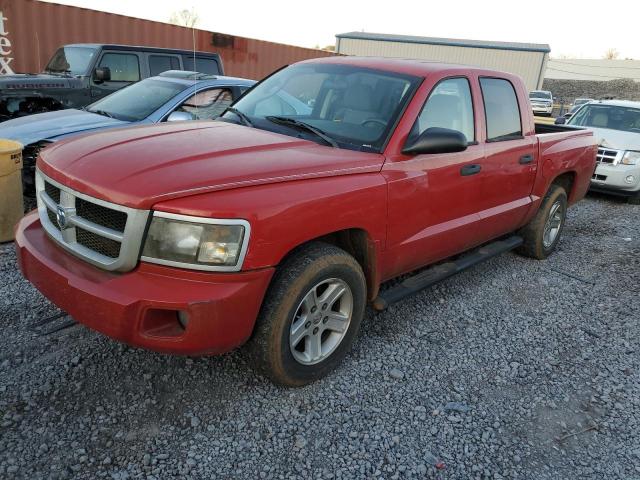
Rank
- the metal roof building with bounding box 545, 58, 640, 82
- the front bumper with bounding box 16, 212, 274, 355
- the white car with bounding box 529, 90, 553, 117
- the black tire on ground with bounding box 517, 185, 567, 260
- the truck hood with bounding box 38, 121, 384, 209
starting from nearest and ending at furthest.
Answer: the front bumper with bounding box 16, 212, 274, 355, the truck hood with bounding box 38, 121, 384, 209, the black tire on ground with bounding box 517, 185, 567, 260, the white car with bounding box 529, 90, 553, 117, the metal roof building with bounding box 545, 58, 640, 82

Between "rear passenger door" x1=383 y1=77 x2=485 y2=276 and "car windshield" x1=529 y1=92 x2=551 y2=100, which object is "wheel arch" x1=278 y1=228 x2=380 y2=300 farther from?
"car windshield" x1=529 y1=92 x2=551 y2=100

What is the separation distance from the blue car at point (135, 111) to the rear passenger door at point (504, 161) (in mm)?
3005

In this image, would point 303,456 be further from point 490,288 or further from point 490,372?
point 490,288

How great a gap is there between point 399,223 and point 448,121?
96cm

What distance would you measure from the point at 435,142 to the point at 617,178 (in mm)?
6874

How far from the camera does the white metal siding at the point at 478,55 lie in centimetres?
3656

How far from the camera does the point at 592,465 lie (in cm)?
259

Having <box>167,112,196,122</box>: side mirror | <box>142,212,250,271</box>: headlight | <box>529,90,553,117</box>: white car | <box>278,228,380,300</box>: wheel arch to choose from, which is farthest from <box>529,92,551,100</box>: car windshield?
<box>142,212,250,271</box>: headlight

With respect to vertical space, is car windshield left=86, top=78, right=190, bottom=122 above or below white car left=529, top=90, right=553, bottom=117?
above

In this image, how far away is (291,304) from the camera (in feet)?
8.61

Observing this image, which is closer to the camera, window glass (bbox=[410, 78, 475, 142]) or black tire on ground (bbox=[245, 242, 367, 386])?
black tire on ground (bbox=[245, 242, 367, 386])

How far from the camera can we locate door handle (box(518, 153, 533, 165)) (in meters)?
4.38

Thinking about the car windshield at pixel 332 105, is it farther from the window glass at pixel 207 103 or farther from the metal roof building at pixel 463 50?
the metal roof building at pixel 463 50

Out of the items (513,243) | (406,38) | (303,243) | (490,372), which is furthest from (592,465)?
(406,38)
